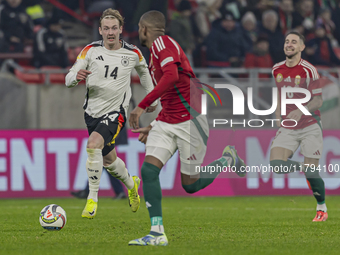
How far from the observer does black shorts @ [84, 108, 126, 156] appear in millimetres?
7363

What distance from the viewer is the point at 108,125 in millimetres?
7422

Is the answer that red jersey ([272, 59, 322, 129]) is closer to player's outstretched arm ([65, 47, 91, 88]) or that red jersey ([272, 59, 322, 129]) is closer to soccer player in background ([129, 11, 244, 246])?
soccer player in background ([129, 11, 244, 246])

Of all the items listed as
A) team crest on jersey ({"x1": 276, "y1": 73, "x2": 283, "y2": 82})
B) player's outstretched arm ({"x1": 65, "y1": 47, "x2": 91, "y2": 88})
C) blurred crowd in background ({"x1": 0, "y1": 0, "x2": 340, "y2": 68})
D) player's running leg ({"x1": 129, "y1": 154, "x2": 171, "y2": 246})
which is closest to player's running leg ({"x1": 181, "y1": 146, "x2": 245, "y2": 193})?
player's running leg ({"x1": 129, "y1": 154, "x2": 171, "y2": 246})

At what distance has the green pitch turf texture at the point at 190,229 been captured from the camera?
512 cm

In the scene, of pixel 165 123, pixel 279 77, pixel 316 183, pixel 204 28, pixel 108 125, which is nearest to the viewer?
pixel 165 123

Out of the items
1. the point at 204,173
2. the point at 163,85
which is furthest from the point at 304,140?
the point at 163,85

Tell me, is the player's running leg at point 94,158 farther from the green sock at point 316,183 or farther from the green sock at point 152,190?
the green sock at point 316,183

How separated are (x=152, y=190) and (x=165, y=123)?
0.73 meters

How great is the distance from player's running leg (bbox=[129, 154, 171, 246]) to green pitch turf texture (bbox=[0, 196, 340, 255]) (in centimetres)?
7

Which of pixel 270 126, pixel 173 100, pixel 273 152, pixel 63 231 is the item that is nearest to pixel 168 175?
pixel 270 126

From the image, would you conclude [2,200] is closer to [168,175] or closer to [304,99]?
[168,175]

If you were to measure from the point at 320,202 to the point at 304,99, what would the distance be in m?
1.32

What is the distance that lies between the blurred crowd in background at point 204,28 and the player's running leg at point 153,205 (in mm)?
8911

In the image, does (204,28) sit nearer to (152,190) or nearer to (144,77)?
(144,77)
